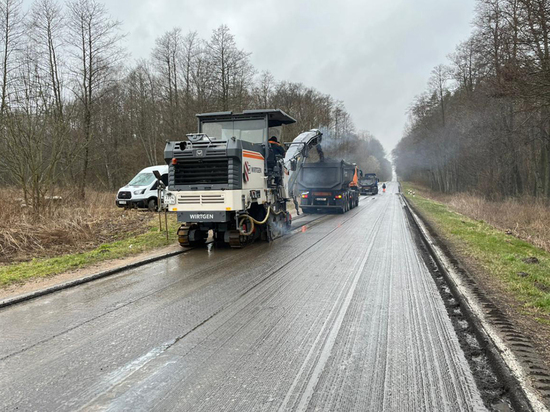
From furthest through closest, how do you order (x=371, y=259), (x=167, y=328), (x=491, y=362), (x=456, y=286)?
(x=371, y=259) < (x=456, y=286) < (x=167, y=328) < (x=491, y=362)

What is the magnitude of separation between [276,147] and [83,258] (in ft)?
19.8

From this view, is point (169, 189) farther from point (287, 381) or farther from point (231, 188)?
point (287, 381)

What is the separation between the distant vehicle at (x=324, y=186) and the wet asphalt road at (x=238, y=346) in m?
13.6

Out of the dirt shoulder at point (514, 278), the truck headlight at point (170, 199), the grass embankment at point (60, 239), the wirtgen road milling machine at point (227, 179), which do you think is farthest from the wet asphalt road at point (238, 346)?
the truck headlight at point (170, 199)

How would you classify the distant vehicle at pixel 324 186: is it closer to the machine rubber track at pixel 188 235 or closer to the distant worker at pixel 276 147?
the distant worker at pixel 276 147

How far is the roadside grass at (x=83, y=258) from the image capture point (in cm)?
704

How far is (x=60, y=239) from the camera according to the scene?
9945 millimetres

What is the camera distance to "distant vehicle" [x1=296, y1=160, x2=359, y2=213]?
20.6 meters

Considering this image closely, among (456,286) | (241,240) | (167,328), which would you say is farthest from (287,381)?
(241,240)

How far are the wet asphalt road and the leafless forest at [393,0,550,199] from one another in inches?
454

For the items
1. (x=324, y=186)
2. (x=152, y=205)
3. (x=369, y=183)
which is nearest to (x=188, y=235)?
(x=152, y=205)

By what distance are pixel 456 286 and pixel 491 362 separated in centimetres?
268

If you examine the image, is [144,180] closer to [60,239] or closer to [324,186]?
[324,186]

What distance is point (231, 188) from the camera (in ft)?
30.1
